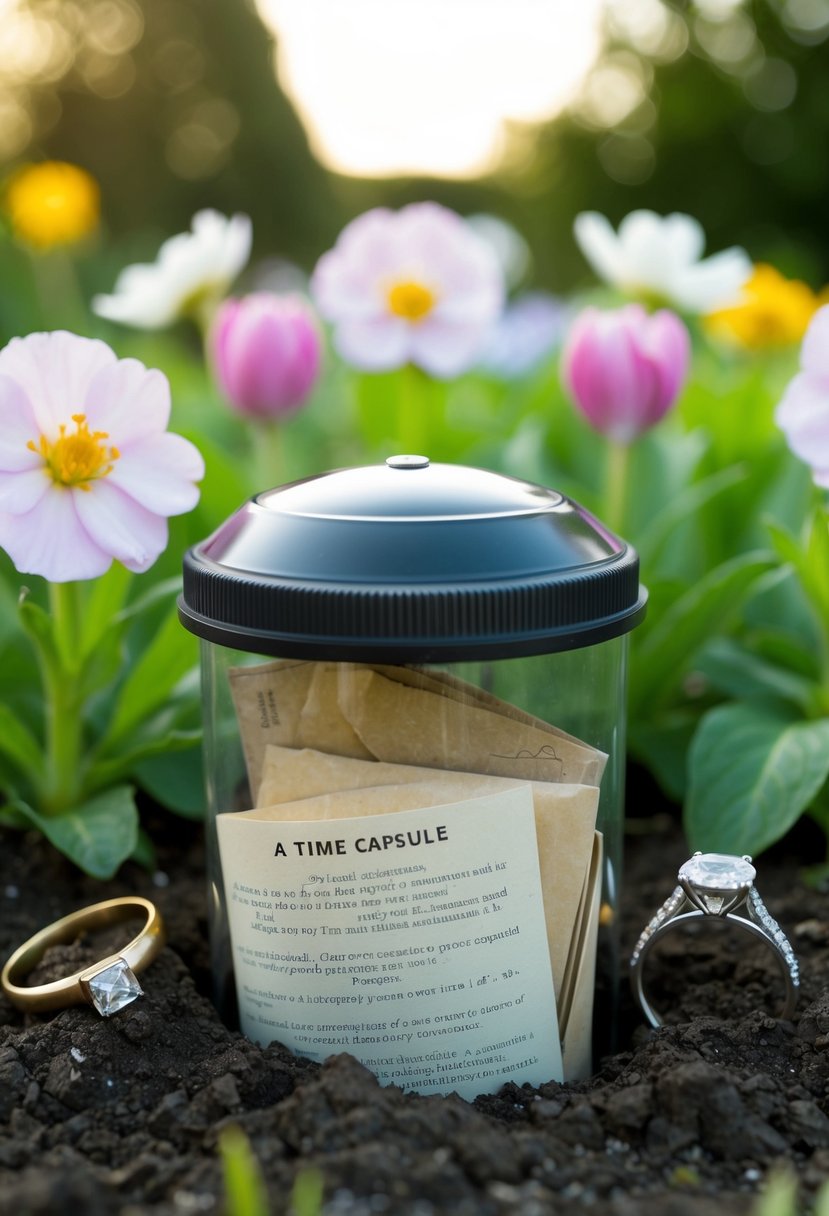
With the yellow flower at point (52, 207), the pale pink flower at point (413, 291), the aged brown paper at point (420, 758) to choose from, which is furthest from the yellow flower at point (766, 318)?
the yellow flower at point (52, 207)

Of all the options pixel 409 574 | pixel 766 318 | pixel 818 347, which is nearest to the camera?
pixel 409 574

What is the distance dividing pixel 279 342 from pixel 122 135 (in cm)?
861

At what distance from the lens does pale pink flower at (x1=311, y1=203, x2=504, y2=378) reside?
231cm

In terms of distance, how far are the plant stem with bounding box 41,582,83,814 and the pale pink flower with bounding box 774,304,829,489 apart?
903 mm

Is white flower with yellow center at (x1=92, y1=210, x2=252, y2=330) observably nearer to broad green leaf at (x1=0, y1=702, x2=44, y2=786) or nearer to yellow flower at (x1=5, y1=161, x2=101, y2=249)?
broad green leaf at (x1=0, y1=702, x2=44, y2=786)

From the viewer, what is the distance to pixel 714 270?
2250 millimetres

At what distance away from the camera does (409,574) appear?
117 cm

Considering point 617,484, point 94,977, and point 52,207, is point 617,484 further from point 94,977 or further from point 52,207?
point 52,207

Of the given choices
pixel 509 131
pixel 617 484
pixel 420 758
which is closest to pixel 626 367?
pixel 617 484

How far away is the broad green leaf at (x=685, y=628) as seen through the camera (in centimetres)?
185

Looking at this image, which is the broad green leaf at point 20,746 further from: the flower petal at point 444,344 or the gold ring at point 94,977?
the flower petal at point 444,344

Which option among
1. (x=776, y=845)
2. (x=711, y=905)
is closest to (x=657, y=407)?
(x=776, y=845)

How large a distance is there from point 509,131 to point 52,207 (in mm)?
6840

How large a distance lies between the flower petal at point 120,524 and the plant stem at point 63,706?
183mm
